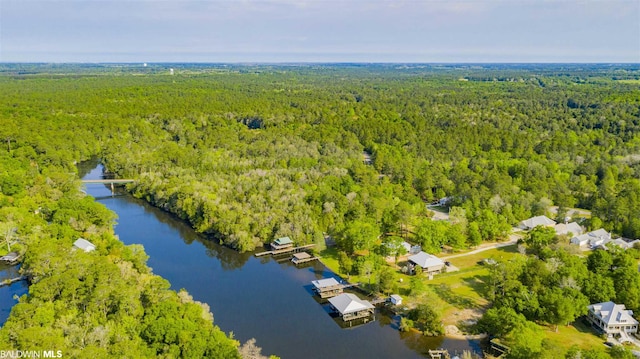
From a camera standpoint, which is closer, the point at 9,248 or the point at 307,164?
the point at 9,248

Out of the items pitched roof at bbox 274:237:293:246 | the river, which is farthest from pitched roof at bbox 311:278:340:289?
pitched roof at bbox 274:237:293:246

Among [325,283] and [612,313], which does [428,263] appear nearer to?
[325,283]

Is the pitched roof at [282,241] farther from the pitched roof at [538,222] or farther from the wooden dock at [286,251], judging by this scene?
the pitched roof at [538,222]

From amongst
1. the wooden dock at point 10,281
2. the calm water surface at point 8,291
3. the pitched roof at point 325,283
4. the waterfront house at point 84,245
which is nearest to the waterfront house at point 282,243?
the pitched roof at point 325,283

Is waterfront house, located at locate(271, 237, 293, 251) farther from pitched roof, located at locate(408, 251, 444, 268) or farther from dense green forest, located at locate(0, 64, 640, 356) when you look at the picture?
pitched roof, located at locate(408, 251, 444, 268)

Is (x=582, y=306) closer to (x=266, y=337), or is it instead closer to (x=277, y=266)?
(x=266, y=337)

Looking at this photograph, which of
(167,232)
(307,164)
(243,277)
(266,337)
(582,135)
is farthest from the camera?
(582,135)

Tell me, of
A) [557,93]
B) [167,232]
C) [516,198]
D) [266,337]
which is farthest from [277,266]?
[557,93]

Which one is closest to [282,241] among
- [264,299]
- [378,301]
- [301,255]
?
[301,255]
